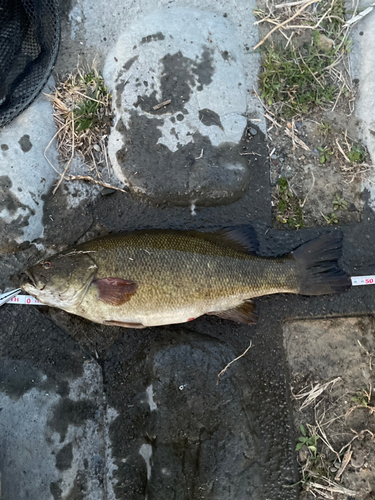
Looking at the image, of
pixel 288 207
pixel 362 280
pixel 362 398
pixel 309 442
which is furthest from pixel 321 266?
pixel 309 442

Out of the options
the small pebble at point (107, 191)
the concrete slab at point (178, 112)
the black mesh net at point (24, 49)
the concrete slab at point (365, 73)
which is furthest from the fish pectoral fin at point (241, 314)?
the black mesh net at point (24, 49)

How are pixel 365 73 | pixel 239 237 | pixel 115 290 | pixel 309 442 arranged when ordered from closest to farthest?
pixel 115 290, pixel 239 237, pixel 309 442, pixel 365 73

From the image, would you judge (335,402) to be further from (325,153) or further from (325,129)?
(325,129)

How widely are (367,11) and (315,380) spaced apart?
3562 millimetres

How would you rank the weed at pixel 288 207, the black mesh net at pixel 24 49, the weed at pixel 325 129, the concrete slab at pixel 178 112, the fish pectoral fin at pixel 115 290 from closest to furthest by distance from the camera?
the fish pectoral fin at pixel 115 290 → the black mesh net at pixel 24 49 → the concrete slab at pixel 178 112 → the weed at pixel 288 207 → the weed at pixel 325 129

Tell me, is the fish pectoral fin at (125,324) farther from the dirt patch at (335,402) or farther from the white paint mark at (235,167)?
the white paint mark at (235,167)

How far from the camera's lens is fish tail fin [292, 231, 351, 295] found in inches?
116

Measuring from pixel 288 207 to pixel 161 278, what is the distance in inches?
55.7

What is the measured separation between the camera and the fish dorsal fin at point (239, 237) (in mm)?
2984

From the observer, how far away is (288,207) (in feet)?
10.7

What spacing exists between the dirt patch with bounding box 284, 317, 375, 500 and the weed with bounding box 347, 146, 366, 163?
4.94 feet

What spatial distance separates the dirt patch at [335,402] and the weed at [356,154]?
59.2 inches

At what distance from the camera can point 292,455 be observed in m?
3.06

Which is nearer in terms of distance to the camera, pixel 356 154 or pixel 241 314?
pixel 241 314
